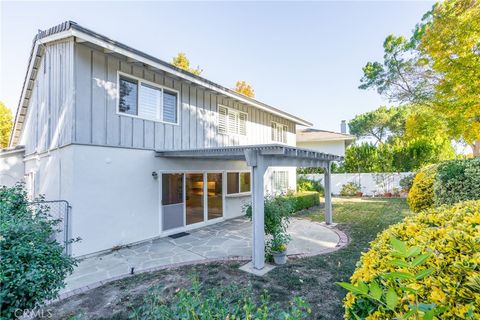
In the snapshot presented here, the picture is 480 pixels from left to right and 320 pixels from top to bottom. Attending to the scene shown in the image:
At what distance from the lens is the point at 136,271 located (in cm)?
559

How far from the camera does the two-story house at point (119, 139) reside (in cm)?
652

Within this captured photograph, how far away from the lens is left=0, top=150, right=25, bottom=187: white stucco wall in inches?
452

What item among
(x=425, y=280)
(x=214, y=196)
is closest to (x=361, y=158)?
(x=214, y=196)

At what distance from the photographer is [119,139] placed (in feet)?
23.9

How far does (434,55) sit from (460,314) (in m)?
→ 10.7

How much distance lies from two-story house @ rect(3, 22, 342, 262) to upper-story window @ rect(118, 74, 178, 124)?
0.11 feet

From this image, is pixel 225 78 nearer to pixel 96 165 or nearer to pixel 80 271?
pixel 96 165

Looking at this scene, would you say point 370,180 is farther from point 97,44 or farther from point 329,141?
point 97,44

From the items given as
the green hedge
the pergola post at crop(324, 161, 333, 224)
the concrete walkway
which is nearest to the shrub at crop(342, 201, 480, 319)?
the concrete walkway

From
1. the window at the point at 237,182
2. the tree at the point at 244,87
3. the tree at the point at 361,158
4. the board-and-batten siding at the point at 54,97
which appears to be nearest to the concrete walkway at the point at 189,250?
the window at the point at 237,182

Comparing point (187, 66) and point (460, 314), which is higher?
point (187, 66)

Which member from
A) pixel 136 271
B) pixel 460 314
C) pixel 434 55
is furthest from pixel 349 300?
pixel 434 55

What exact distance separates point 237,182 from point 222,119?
3.28 m

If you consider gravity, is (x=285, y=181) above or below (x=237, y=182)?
below
